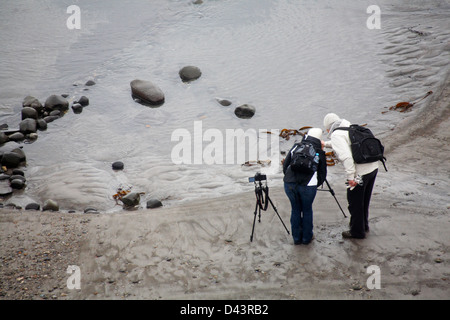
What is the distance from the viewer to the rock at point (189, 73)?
1402 cm

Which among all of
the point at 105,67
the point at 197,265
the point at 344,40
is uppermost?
the point at 344,40

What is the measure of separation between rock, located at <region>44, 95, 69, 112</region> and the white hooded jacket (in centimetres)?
961

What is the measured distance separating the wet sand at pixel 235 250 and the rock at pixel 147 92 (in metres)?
5.81

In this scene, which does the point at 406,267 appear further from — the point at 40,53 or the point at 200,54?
the point at 40,53

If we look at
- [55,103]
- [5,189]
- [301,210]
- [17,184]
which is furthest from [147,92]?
[301,210]

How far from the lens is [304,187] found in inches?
220

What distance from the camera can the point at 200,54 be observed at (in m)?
15.5

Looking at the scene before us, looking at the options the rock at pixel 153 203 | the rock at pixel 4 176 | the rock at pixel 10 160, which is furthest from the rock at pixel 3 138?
the rock at pixel 153 203

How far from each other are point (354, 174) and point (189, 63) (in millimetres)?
10563

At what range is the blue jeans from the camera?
18.5 ft

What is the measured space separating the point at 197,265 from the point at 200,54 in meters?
11.0

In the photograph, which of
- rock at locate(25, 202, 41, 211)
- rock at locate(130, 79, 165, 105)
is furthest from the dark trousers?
rock at locate(130, 79, 165, 105)

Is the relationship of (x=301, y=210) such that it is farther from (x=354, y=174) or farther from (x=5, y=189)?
(x=5, y=189)

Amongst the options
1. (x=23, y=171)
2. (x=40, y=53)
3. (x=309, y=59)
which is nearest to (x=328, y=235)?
(x=23, y=171)
